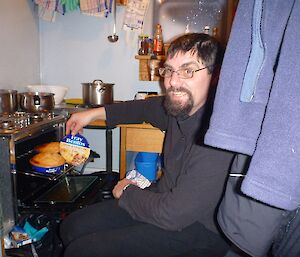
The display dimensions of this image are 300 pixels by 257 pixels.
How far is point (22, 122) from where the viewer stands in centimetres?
114

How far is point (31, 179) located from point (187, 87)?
2.77 feet

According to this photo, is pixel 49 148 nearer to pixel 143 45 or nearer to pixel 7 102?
pixel 7 102

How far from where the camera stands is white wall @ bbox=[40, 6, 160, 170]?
2.18 meters

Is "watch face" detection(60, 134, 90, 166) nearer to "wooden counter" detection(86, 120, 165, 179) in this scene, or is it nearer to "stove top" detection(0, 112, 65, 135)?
"stove top" detection(0, 112, 65, 135)

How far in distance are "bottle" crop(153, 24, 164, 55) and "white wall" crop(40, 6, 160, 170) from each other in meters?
0.20

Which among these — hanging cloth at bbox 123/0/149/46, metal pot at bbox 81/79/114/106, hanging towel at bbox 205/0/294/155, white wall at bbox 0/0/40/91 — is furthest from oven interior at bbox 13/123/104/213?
hanging cloth at bbox 123/0/149/46

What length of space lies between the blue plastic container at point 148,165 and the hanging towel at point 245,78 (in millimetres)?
1436

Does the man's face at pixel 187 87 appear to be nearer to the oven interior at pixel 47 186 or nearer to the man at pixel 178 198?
the man at pixel 178 198

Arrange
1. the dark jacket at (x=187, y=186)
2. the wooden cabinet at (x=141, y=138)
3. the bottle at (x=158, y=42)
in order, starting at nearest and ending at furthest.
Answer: the dark jacket at (x=187, y=186) < the wooden cabinet at (x=141, y=138) < the bottle at (x=158, y=42)

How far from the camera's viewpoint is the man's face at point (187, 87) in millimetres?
1053

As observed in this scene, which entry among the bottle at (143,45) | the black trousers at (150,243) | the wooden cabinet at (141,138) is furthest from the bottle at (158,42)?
the black trousers at (150,243)

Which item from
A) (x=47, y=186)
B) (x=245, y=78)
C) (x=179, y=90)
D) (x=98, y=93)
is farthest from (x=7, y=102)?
(x=245, y=78)

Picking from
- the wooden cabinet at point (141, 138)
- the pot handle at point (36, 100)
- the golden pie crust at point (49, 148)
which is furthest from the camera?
the wooden cabinet at point (141, 138)

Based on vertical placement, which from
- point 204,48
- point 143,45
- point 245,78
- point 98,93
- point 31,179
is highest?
point 143,45
